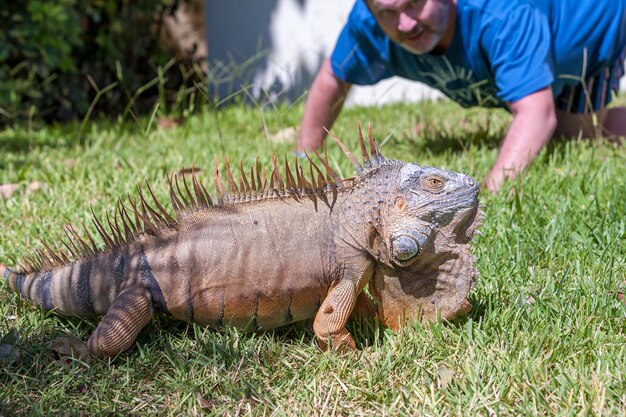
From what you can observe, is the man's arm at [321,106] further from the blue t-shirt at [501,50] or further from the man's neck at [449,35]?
the man's neck at [449,35]

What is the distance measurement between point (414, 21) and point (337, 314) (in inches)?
92.9

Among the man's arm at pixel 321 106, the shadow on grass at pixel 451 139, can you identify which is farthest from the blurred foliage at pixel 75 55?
the shadow on grass at pixel 451 139

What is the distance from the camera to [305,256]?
238 cm

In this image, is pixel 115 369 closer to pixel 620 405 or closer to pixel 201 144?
pixel 620 405

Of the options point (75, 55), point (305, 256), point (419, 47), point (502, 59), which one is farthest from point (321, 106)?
point (75, 55)

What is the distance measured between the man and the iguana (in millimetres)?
1509

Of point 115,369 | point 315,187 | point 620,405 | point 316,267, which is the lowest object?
point 620,405

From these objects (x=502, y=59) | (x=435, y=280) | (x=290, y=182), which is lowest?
(x=435, y=280)

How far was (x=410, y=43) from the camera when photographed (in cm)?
434

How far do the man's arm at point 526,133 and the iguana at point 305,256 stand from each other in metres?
1.73

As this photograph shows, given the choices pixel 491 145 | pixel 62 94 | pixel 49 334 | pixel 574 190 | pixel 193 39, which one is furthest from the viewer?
pixel 193 39

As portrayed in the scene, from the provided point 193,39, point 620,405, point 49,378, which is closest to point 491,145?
point 620,405

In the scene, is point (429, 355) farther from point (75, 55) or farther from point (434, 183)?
point (75, 55)

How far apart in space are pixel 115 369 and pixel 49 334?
1.22ft
